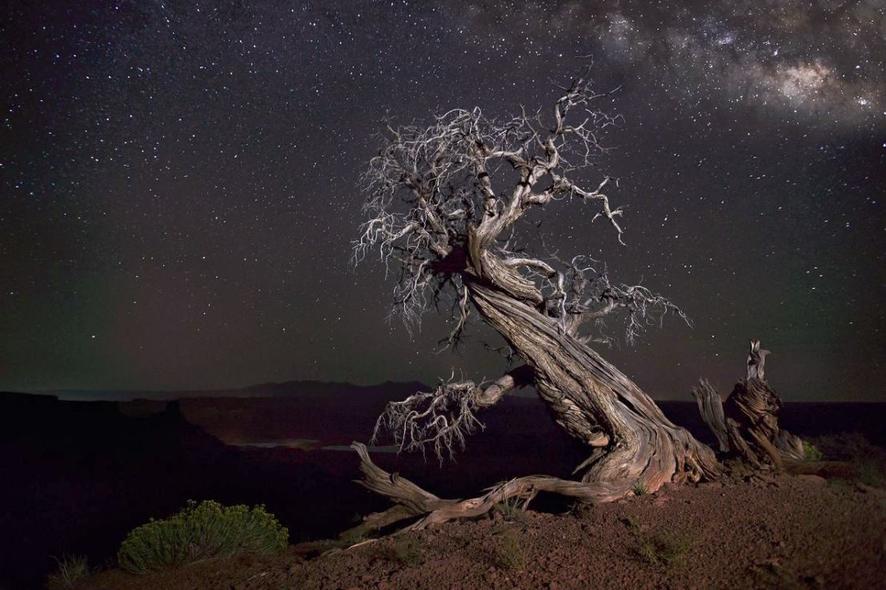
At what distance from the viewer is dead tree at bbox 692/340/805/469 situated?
380 inches

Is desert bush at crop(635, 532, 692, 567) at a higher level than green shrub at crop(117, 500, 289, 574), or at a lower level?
higher

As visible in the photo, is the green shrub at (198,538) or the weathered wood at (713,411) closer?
the green shrub at (198,538)

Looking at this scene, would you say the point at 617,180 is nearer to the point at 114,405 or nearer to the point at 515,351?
the point at 515,351

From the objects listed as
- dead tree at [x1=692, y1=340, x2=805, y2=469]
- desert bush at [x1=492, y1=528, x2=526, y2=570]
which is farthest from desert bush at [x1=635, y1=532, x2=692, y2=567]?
dead tree at [x1=692, y1=340, x2=805, y2=469]

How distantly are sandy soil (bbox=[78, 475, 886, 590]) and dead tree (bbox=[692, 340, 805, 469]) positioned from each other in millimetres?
1725

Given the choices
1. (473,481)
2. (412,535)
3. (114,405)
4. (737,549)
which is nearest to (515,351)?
(412,535)

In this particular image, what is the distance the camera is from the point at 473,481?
19.0 m

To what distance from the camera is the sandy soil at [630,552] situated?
5.14 meters

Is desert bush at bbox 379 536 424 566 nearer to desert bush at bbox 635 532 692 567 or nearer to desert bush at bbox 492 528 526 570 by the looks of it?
desert bush at bbox 492 528 526 570

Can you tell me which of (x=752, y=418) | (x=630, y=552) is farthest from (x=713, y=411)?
(x=630, y=552)

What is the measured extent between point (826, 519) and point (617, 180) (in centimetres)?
527

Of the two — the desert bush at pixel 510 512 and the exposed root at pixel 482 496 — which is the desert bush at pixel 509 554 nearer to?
the desert bush at pixel 510 512

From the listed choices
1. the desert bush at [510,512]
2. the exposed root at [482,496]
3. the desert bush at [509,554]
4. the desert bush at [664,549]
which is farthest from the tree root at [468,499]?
the desert bush at [664,549]

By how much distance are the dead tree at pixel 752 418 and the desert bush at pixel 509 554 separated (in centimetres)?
556
